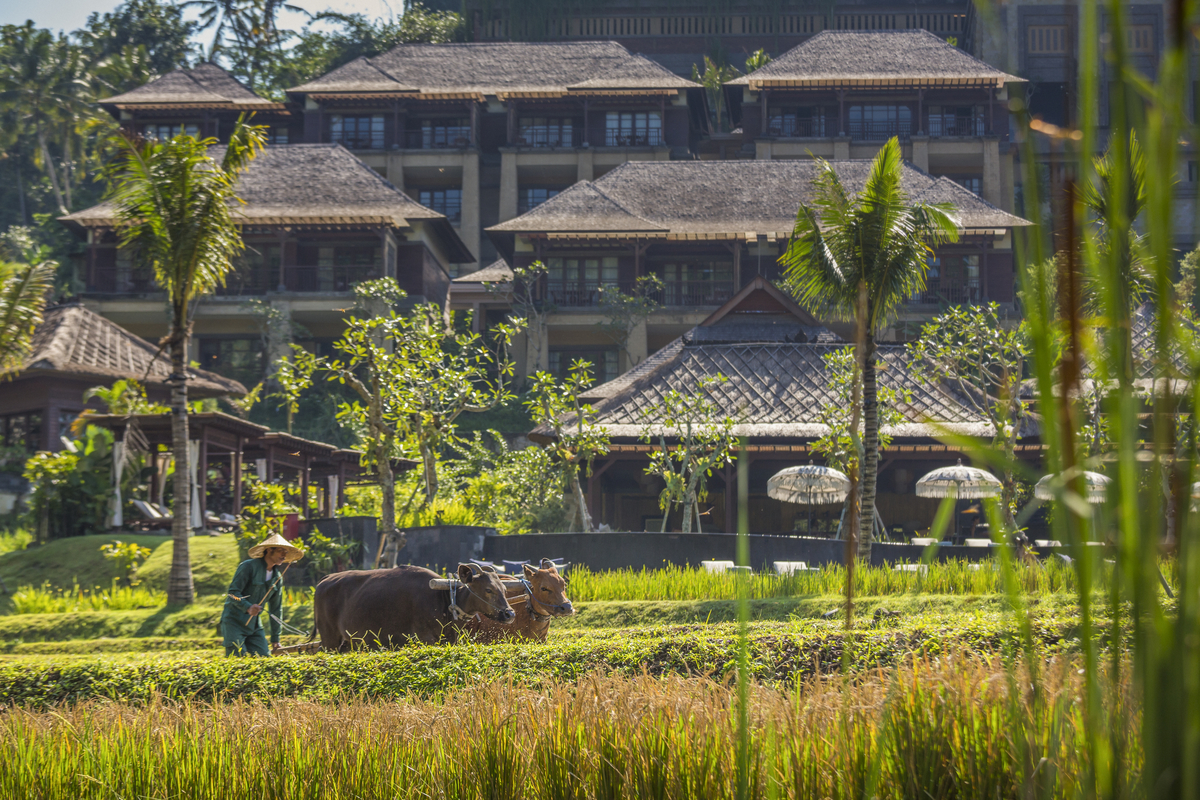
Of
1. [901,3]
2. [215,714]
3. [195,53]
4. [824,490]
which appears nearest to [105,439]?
[824,490]

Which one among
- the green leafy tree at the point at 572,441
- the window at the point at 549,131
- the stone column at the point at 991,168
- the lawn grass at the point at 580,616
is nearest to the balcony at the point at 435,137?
the window at the point at 549,131

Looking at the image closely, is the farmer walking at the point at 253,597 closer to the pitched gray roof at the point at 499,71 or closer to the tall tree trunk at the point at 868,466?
the tall tree trunk at the point at 868,466

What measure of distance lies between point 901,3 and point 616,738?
53298 millimetres

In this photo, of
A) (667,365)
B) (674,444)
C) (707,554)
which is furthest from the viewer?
(667,365)

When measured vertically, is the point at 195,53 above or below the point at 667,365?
above

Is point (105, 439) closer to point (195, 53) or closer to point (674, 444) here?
point (674, 444)

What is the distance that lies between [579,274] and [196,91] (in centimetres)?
1830

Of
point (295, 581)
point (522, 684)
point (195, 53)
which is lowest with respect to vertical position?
point (295, 581)

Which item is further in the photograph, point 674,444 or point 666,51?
point 666,51

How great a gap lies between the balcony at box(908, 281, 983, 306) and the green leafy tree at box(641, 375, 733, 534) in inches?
647

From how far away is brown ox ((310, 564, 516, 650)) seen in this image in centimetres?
922

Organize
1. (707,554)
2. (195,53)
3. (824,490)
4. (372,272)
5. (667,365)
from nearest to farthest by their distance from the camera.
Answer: (707,554) < (824,490) < (667,365) < (372,272) < (195,53)

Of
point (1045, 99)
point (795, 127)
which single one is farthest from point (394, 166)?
point (1045, 99)

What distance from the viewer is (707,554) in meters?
16.7
